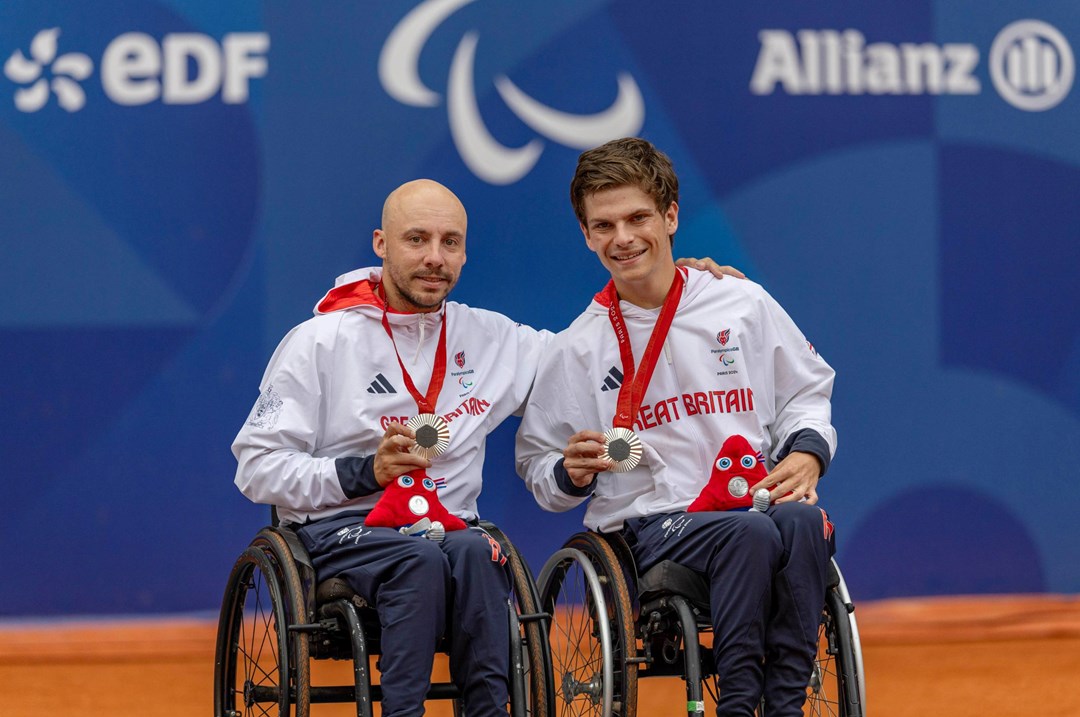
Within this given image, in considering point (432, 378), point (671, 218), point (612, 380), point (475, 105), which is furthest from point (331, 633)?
Answer: point (475, 105)

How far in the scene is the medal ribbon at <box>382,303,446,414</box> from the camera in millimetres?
3396

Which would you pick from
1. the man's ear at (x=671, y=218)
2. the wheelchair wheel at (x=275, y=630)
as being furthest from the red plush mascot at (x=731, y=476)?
the wheelchair wheel at (x=275, y=630)

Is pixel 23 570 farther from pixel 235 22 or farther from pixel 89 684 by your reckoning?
pixel 235 22

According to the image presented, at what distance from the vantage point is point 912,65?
14.1 ft

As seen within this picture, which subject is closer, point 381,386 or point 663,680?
point 381,386

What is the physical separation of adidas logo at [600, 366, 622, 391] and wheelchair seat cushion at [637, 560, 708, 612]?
0.55m

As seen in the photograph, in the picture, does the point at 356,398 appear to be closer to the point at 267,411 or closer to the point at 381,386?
the point at 381,386

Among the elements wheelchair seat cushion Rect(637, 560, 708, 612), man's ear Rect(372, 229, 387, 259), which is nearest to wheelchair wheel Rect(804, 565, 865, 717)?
wheelchair seat cushion Rect(637, 560, 708, 612)

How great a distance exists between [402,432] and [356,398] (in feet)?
0.93

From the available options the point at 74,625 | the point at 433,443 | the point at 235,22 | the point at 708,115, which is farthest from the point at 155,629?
the point at 708,115

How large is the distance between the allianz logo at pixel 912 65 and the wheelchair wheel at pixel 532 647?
76.5 inches

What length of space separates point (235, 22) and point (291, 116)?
332mm

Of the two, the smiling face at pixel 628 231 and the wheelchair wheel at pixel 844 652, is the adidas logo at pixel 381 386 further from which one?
the wheelchair wheel at pixel 844 652

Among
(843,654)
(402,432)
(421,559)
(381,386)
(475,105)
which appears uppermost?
(475,105)
